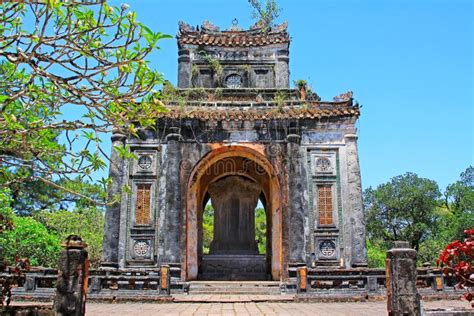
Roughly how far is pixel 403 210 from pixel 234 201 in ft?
62.4

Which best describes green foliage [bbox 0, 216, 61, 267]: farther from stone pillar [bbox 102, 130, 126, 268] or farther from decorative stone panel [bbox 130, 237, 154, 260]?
decorative stone panel [bbox 130, 237, 154, 260]

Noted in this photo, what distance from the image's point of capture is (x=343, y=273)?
43.4ft

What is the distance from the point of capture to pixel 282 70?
21406 millimetres

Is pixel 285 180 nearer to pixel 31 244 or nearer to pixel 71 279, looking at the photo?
pixel 71 279

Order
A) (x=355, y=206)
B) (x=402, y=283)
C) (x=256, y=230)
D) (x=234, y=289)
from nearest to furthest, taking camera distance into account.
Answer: (x=402, y=283) < (x=234, y=289) < (x=355, y=206) < (x=256, y=230)

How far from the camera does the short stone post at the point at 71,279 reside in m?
6.36

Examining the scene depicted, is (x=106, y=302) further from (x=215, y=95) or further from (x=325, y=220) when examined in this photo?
(x=215, y=95)

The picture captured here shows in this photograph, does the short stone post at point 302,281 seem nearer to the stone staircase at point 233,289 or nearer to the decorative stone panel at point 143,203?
the stone staircase at point 233,289

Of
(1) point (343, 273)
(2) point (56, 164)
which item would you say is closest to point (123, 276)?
(1) point (343, 273)

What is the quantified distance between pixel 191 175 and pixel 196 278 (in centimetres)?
406

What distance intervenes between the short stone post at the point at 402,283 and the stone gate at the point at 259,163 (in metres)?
8.31

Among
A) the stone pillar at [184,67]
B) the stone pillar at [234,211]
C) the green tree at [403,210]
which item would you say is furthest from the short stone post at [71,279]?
the green tree at [403,210]

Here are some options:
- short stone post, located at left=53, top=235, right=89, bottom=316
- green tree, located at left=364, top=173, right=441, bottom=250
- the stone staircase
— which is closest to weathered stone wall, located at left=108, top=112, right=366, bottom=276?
the stone staircase

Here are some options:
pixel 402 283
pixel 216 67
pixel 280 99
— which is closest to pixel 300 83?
pixel 280 99
